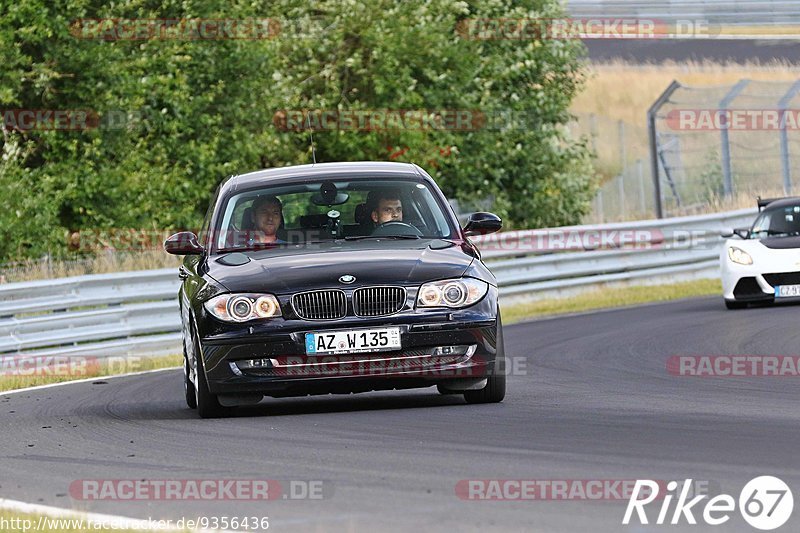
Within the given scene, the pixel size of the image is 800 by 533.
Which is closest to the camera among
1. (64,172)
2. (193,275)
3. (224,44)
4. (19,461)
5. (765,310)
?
(19,461)

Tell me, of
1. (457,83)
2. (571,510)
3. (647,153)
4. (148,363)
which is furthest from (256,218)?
(647,153)

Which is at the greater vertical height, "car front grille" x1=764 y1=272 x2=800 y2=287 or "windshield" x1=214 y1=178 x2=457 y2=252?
"windshield" x1=214 y1=178 x2=457 y2=252

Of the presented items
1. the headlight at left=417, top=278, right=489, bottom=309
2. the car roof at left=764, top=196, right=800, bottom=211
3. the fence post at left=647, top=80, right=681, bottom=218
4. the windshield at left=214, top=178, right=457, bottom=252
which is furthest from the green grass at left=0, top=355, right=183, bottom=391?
the fence post at left=647, top=80, right=681, bottom=218

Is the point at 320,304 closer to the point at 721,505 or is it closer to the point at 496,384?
the point at 496,384

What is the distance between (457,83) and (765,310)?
12.5m

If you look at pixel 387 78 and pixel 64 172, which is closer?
pixel 64 172

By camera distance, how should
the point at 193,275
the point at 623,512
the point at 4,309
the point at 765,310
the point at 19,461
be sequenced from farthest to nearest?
the point at 765,310, the point at 4,309, the point at 193,275, the point at 19,461, the point at 623,512

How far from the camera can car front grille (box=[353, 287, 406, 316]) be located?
9945 mm

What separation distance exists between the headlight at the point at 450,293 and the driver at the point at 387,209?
1115 mm

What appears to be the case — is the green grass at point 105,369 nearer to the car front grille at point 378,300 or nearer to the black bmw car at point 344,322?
the black bmw car at point 344,322

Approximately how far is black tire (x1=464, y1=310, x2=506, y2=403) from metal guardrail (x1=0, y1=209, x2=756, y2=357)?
25.2ft

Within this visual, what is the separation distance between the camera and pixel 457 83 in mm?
30594

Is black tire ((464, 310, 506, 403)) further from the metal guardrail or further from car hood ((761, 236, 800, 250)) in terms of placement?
car hood ((761, 236, 800, 250))

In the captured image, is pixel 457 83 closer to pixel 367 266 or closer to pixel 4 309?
pixel 4 309
